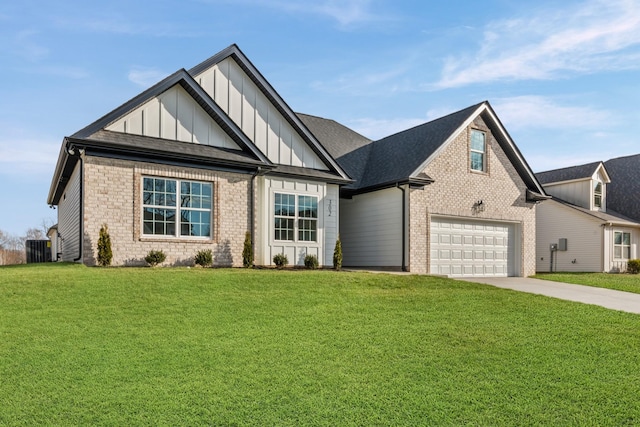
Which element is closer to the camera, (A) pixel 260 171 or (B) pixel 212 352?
(B) pixel 212 352

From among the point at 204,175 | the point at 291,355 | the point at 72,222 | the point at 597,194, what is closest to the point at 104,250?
the point at 204,175

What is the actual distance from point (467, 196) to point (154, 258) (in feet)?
39.5

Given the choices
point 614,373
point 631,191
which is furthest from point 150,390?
point 631,191

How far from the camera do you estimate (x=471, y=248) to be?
19.9 m

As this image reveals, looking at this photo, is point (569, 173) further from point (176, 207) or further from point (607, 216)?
point (176, 207)

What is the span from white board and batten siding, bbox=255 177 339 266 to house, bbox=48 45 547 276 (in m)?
0.05

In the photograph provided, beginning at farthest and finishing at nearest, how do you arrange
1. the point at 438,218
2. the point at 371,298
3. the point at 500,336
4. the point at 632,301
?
the point at 438,218
the point at 632,301
the point at 371,298
the point at 500,336

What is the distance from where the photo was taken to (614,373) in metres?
7.12

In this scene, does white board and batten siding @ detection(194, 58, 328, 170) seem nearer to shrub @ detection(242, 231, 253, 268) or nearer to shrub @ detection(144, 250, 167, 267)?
shrub @ detection(242, 231, 253, 268)

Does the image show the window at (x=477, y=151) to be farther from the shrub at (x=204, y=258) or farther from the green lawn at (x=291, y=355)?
the shrub at (x=204, y=258)

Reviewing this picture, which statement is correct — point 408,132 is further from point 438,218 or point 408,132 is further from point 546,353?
point 546,353

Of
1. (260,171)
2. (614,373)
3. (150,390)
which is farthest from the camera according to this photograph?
(260,171)

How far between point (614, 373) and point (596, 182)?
25253 millimetres

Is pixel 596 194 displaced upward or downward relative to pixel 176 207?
upward
